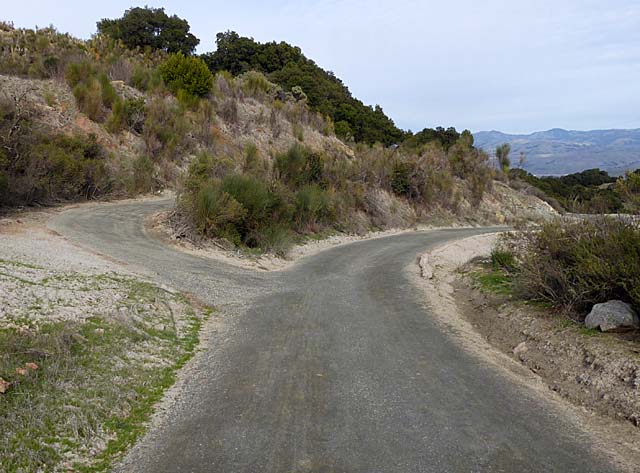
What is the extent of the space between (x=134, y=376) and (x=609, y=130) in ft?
660

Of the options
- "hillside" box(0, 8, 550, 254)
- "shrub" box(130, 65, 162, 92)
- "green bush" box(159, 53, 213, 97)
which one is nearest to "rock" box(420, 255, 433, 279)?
"hillside" box(0, 8, 550, 254)

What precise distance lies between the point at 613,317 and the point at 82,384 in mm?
6571

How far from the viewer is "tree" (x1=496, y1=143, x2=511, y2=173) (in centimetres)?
4819

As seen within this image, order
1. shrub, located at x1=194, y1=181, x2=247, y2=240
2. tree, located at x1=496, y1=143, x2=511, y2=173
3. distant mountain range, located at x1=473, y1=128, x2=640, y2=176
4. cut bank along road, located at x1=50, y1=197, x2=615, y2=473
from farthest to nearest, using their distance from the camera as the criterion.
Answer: distant mountain range, located at x1=473, y1=128, x2=640, y2=176
tree, located at x1=496, y1=143, x2=511, y2=173
shrub, located at x1=194, y1=181, x2=247, y2=240
cut bank along road, located at x1=50, y1=197, x2=615, y2=473

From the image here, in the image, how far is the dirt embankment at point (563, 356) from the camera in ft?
17.3

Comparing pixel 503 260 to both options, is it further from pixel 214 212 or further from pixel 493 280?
pixel 214 212

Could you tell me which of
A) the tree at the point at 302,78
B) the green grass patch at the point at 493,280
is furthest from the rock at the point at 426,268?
the tree at the point at 302,78

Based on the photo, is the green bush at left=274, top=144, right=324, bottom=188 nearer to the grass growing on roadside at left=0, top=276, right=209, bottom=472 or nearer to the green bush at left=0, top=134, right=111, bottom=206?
the green bush at left=0, top=134, right=111, bottom=206

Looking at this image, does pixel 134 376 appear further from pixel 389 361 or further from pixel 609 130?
pixel 609 130

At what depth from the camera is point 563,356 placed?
6.89 metres

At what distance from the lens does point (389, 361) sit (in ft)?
22.6

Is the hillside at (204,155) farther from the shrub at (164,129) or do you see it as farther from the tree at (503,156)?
the tree at (503,156)

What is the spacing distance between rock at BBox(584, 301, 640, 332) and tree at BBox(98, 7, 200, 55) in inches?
1891

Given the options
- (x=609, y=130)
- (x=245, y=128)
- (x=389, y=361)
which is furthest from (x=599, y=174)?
(x=609, y=130)
